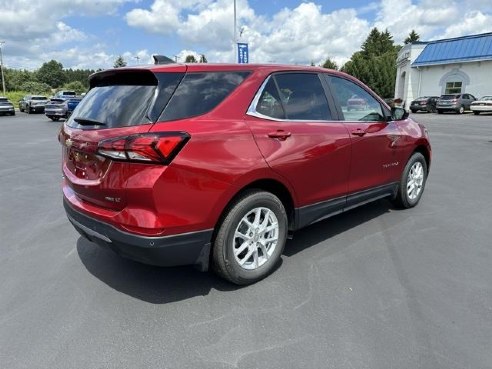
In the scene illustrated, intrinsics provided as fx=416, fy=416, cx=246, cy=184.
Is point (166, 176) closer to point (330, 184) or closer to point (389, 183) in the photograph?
point (330, 184)

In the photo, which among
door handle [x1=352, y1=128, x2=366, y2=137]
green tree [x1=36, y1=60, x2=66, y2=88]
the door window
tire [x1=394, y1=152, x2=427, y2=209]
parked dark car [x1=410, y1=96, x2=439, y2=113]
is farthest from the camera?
green tree [x1=36, y1=60, x2=66, y2=88]

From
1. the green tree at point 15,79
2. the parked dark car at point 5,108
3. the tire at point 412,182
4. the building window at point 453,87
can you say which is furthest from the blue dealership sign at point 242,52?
the green tree at point 15,79

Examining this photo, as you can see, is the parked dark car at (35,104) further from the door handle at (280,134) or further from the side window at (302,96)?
the door handle at (280,134)

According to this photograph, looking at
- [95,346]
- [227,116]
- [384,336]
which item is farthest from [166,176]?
[384,336]

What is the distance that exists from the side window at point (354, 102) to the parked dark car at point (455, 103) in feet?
100

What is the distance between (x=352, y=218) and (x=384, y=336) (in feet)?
8.37

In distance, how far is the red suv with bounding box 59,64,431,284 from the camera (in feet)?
9.41

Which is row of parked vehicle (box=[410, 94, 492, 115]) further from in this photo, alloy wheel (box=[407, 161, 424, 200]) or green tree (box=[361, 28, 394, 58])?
green tree (box=[361, 28, 394, 58])

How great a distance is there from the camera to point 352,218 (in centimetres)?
523

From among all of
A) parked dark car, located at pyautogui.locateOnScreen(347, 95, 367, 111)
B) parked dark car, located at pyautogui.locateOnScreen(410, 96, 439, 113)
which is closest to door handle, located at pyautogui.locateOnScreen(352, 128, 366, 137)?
parked dark car, located at pyautogui.locateOnScreen(347, 95, 367, 111)

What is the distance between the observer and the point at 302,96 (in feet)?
12.7

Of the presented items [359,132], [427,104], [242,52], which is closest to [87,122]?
[359,132]

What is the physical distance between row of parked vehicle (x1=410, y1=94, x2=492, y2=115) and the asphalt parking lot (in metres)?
28.9

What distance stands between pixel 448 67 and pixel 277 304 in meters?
40.8
